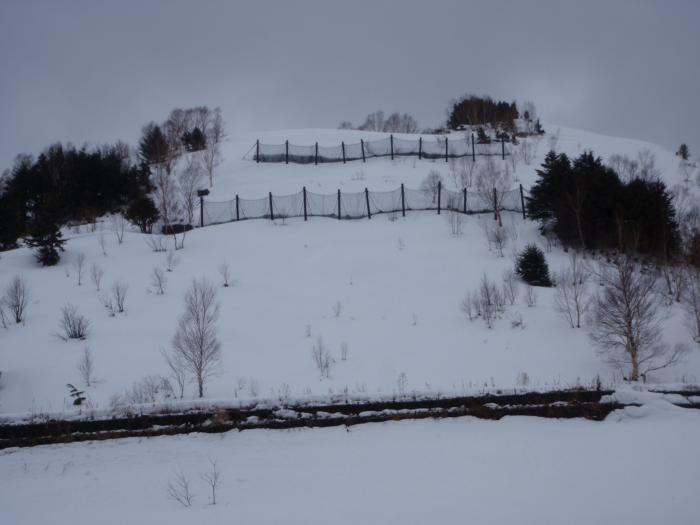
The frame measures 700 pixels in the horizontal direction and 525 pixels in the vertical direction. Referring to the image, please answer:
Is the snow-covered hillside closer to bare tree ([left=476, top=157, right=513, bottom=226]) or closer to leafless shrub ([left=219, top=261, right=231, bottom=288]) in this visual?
leafless shrub ([left=219, top=261, right=231, bottom=288])

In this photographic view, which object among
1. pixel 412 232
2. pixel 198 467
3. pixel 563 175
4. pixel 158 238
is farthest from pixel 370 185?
pixel 198 467

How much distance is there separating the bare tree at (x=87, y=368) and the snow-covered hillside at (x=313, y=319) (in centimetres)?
17

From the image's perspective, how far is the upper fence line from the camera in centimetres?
3391

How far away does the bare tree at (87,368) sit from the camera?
10766 millimetres

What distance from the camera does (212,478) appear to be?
20.5 feet

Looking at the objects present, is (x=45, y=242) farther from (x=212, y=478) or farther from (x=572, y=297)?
(x=572, y=297)

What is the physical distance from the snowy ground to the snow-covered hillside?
1.92m

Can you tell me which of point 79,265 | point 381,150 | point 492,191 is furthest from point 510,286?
point 381,150

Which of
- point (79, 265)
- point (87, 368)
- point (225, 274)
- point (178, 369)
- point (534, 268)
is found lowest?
point (178, 369)

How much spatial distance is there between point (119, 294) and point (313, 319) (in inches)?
286

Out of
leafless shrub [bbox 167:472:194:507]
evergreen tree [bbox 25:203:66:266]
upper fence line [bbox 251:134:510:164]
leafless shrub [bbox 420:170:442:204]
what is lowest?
leafless shrub [bbox 167:472:194:507]

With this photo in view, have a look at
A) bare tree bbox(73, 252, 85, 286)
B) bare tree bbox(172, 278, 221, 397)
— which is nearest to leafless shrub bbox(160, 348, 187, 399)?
bare tree bbox(172, 278, 221, 397)

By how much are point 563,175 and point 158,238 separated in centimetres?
2145

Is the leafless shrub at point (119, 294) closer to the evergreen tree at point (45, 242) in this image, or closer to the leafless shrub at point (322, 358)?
the evergreen tree at point (45, 242)
